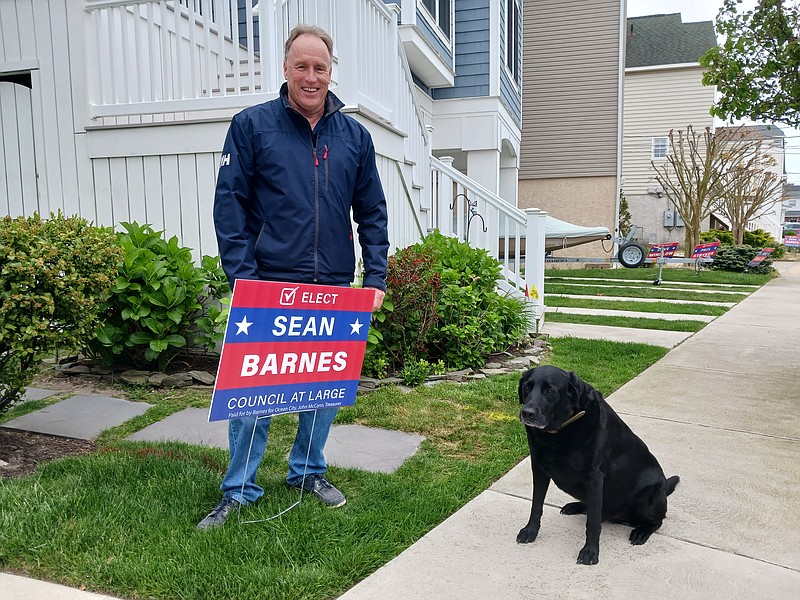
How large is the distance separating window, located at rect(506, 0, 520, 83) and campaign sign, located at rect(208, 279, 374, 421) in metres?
11.0

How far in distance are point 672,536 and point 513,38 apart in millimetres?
12674

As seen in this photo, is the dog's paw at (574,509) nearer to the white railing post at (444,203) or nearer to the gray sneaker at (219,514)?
the gray sneaker at (219,514)

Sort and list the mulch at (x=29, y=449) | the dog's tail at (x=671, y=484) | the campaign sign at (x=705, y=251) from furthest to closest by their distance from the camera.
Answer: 1. the campaign sign at (x=705, y=251)
2. the mulch at (x=29, y=449)
3. the dog's tail at (x=671, y=484)

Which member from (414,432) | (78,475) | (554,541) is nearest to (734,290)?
(414,432)

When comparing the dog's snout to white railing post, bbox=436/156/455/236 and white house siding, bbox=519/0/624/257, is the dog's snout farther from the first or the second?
white house siding, bbox=519/0/624/257

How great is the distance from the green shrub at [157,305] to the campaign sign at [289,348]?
2017mm

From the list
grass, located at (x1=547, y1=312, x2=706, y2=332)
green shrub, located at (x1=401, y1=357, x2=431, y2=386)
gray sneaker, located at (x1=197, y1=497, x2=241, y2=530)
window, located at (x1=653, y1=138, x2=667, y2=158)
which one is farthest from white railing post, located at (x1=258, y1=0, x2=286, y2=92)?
window, located at (x1=653, y1=138, x2=667, y2=158)

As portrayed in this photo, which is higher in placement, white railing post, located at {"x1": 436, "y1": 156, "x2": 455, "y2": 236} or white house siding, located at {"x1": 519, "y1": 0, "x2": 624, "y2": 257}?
white house siding, located at {"x1": 519, "y1": 0, "x2": 624, "y2": 257}

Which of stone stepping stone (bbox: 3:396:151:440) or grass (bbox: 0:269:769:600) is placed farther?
stone stepping stone (bbox: 3:396:151:440)

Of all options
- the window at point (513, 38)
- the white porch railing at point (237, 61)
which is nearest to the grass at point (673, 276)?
the window at point (513, 38)

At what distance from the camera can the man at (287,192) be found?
2531 millimetres

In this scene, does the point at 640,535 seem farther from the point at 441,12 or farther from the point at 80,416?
the point at 441,12

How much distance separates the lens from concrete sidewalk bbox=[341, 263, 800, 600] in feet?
7.38

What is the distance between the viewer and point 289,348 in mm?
2648
